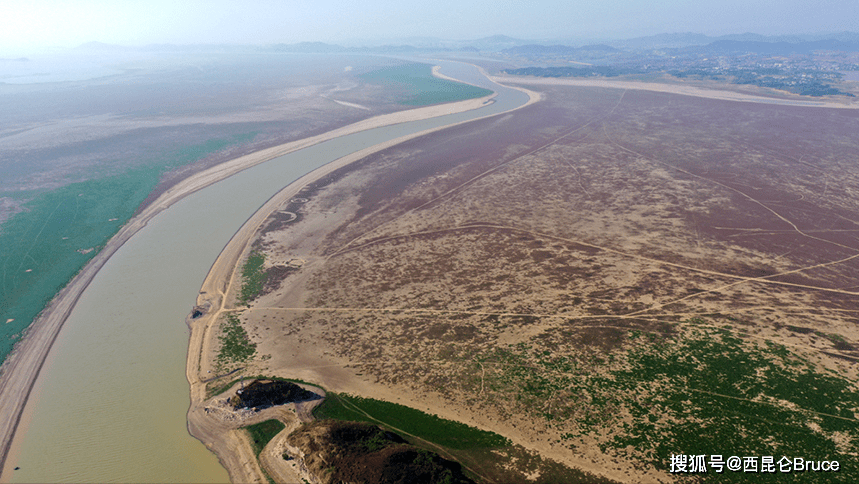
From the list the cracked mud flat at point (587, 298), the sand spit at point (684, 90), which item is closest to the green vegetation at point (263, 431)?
the cracked mud flat at point (587, 298)

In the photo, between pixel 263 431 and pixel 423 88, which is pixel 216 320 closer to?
pixel 263 431

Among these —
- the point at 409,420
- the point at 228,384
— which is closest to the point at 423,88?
the point at 228,384

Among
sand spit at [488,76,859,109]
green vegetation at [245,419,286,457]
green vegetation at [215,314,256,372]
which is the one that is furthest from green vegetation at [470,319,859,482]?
→ sand spit at [488,76,859,109]

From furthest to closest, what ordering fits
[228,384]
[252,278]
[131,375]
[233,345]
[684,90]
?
[684,90], [252,278], [233,345], [131,375], [228,384]

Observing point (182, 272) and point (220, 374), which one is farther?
point (182, 272)

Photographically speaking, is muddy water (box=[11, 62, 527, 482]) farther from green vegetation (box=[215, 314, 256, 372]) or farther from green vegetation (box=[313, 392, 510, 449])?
green vegetation (box=[313, 392, 510, 449])

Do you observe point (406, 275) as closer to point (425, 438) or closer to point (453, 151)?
point (425, 438)

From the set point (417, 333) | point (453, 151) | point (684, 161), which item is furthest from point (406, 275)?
point (684, 161)
